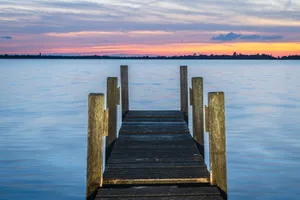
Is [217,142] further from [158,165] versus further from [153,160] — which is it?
[153,160]

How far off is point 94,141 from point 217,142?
1.60m

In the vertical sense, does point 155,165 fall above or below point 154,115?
below

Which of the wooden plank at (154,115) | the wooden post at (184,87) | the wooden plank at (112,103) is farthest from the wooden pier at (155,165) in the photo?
the wooden post at (184,87)

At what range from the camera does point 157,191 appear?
5430mm

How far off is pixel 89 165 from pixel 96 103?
2.65 feet

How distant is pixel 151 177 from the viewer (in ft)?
19.7

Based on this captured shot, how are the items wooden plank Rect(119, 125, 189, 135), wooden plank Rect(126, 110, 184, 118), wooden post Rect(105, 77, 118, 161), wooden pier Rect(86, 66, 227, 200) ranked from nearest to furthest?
1. wooden pier Rect(86, 66, 227, 200)
2. wooden post Rect(105, 77, 118, 161)
3. wooden plank Rect(119, 125, 189, 135)
4. wooden plank Rect(126, 110, 184, 118)

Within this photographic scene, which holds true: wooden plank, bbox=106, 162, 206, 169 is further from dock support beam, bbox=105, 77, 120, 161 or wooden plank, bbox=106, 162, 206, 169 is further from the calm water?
the calm water

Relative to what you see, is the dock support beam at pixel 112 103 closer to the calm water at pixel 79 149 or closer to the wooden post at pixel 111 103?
the wooden post at pixel 111 103

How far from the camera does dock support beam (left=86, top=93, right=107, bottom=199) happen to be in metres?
5.41

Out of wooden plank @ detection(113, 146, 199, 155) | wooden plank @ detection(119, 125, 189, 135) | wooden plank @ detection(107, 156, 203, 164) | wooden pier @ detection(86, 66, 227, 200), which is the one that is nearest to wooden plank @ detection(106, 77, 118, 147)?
wooden plank @ detection(119, 125, 189, 135)

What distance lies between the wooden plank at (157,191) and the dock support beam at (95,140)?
190 millimetres

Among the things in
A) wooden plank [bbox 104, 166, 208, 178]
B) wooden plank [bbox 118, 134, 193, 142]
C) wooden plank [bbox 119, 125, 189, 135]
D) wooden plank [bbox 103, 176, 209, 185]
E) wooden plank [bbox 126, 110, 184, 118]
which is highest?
wooden plank [bbox 126, 110, 184, 118]

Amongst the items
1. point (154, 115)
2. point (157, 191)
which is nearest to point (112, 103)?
point (154, 115)
